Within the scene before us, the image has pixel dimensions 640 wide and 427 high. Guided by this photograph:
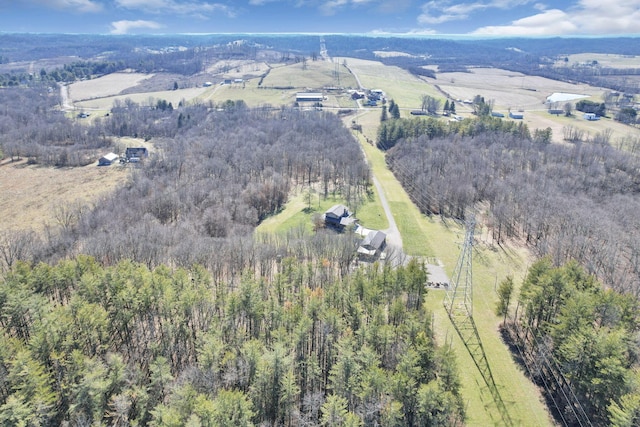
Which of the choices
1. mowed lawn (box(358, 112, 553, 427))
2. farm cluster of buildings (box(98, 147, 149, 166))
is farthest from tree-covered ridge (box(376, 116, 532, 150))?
farm cluster of buildings (box(98, 147, 149, 166))

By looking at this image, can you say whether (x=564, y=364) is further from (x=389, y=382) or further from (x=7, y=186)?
(x=7, y=186)

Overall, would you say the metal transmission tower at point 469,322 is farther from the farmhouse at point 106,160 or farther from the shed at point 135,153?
the farmhouse at point 106,160

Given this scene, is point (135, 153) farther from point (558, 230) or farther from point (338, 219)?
point (558, 230)

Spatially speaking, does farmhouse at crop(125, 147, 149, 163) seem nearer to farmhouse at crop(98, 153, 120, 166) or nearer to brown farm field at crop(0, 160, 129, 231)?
farmhouse at crop(98, 153, 120, 166)

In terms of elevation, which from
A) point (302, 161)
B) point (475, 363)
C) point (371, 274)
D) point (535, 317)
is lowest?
point (475, 363)

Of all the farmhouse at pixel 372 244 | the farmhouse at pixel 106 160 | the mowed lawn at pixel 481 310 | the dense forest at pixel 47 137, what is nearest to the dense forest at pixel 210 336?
the farmhouse at pixel 372 244

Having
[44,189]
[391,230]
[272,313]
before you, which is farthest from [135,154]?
[272,313]

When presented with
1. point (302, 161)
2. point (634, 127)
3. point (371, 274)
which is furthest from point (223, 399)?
point (634, 127)
